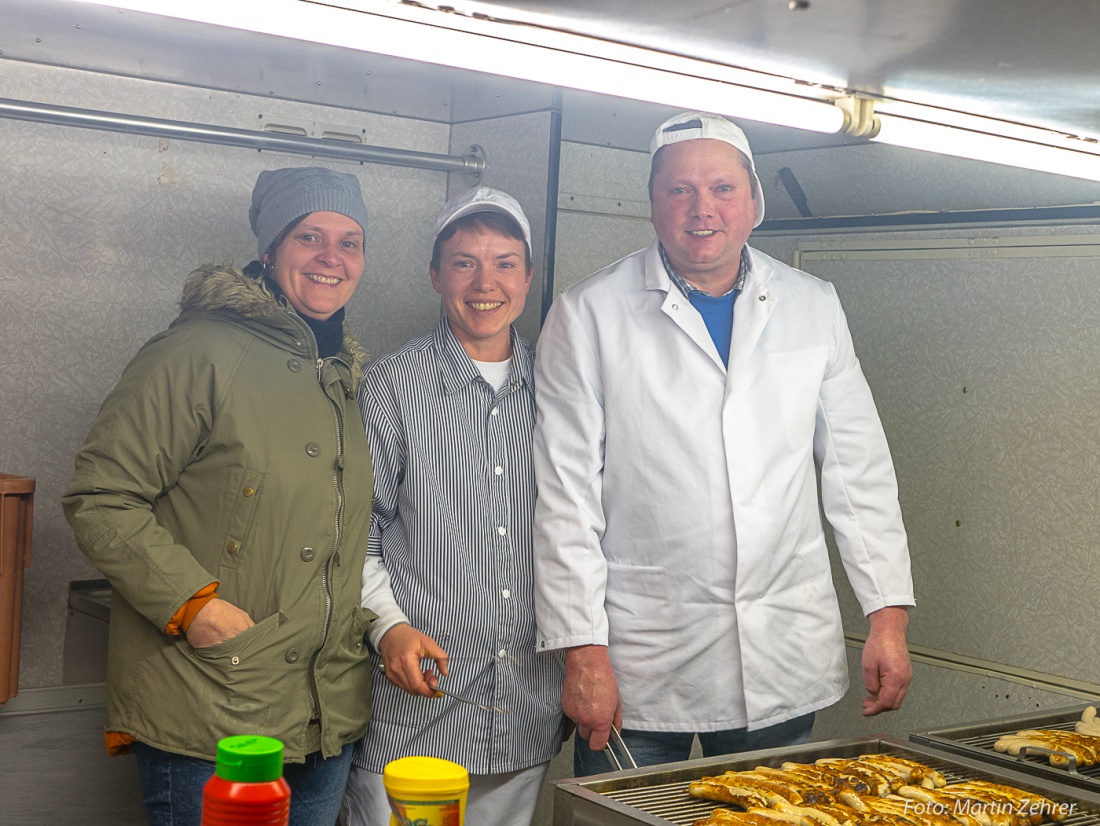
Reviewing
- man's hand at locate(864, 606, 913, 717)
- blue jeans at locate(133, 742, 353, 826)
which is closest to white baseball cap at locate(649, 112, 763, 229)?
man's hand at locate(864, 606, 913, 717)

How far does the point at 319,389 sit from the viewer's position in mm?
2146

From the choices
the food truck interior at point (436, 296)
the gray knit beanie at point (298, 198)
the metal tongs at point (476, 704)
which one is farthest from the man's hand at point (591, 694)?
the food truck interior at point (436, 296)

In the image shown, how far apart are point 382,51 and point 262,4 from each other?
147 millimetres

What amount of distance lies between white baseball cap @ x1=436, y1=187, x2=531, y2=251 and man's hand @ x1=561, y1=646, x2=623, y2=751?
0.86m

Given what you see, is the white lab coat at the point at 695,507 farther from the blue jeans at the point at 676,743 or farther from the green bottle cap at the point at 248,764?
the green bottle cap at the point at 248,764

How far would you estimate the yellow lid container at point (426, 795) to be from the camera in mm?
1083

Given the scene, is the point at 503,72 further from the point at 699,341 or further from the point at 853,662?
the point at 853,662

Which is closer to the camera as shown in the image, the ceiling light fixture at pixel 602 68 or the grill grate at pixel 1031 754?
the ceiling light fixture at pixel 602 68

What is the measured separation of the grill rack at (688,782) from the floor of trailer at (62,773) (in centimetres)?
158

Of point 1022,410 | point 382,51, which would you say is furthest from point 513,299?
point 1022,410

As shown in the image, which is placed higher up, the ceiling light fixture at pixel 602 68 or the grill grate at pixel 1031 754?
the ceiling light fixture at pixel 602 68

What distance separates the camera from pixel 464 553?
2207mm

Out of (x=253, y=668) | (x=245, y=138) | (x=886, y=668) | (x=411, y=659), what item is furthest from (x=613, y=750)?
(x=245, y=138)

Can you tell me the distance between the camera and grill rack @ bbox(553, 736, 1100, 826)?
1.58m
